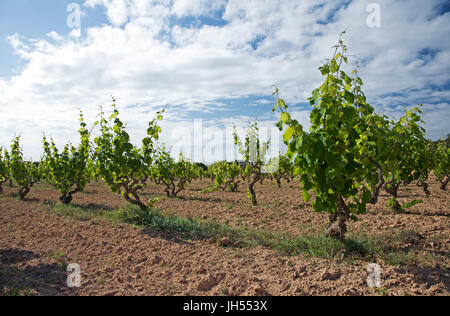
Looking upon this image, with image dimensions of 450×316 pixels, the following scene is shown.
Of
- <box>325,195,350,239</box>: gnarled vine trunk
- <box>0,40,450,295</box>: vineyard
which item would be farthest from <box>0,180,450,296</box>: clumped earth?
<box>325,195,350,239</box>: gnarled vine trunk

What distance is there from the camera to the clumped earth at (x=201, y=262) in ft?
11.5

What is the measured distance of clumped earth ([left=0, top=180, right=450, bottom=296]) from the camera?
3518 millimetres

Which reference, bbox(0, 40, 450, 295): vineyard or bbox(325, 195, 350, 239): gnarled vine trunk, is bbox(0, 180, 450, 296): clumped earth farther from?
bbox(325, 195, 350, 239): gnarled vine trunk

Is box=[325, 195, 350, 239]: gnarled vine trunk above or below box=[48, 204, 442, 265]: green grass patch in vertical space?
above

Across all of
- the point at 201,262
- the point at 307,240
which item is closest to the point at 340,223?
the point at 307,240

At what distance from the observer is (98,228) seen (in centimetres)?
646

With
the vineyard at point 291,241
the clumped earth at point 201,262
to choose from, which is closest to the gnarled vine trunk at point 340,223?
the vineyard at point 291,241

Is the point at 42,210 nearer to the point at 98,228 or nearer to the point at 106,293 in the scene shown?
the point at 98,228

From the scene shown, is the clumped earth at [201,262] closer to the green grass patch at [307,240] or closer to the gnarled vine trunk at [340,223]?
the green grass patch at [307,240]

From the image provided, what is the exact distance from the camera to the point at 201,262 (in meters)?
4.41

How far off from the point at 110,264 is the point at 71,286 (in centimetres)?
76

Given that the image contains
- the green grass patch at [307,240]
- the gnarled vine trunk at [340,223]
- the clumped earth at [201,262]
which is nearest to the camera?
the clumped earth at [201,262]
